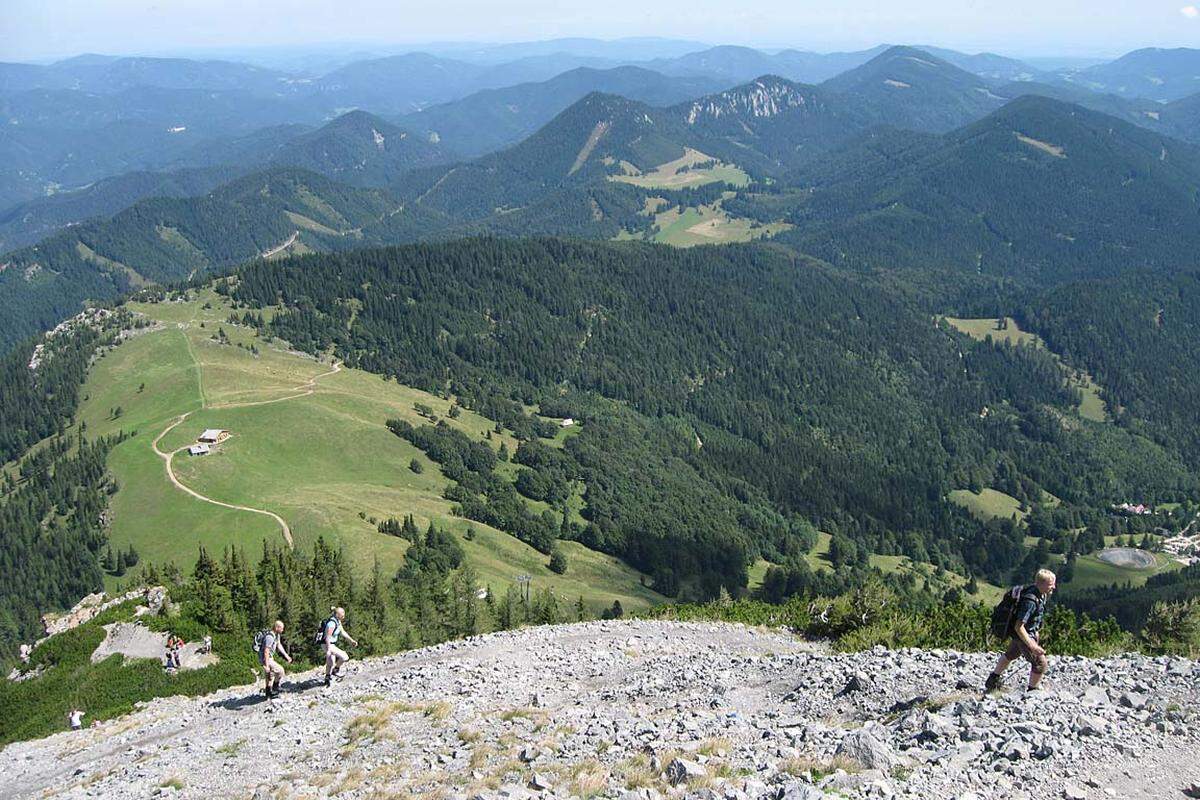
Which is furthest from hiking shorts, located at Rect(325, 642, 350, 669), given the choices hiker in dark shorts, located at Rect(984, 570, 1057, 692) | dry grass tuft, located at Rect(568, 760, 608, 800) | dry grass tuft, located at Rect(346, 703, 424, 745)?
hiker in dark shorts, located at Rect(984, 570, 1057, 692)

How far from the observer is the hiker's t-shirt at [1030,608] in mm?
25812

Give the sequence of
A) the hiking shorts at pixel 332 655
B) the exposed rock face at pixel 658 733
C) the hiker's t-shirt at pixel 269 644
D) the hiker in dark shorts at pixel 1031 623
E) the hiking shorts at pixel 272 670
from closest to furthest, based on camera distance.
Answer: the exposed rock face at pixel 658 733 → the hiker in dark shorts at pixel 1031 623 → the hiker's t-shirt at pixel 269 644 → the hiking shorts at pixel 272 670 → the hiking shorts at pixel 332 655

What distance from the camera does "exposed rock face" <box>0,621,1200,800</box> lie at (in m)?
22.3

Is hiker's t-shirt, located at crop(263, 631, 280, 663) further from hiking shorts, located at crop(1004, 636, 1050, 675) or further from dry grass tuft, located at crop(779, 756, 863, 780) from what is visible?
hiking shorts, located at crop(1004, 636, 1050, 675)

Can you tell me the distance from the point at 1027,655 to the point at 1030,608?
1.87m

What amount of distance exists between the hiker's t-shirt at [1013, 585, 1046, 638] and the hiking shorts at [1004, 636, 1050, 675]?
659 mm

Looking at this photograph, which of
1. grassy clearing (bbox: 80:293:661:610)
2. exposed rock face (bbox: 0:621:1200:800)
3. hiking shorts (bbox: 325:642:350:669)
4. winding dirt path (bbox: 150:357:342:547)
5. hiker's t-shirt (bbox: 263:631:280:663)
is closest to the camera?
exposed rock face (bbox: 0:621:1200:800)

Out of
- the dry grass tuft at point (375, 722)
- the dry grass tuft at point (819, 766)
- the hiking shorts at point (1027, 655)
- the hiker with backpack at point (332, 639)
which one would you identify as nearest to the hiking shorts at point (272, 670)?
the hiker with backpack at point (332, 639)

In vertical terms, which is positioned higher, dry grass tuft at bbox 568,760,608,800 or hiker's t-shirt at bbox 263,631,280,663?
dry grass tuft at bbox 568,760,608,800

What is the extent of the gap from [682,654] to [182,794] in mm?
25154

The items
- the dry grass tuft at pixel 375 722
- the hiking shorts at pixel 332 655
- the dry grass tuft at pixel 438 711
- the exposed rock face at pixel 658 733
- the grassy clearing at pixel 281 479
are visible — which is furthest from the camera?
the grassy clearing at pixel 281 479

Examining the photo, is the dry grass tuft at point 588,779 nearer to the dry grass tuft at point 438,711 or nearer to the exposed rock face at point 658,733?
the exposed rock face at point 658,733

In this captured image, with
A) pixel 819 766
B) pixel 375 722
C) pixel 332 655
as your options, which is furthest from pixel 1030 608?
pixel 332 655

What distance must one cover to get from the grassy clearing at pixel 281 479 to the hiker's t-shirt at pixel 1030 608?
96.4 m
